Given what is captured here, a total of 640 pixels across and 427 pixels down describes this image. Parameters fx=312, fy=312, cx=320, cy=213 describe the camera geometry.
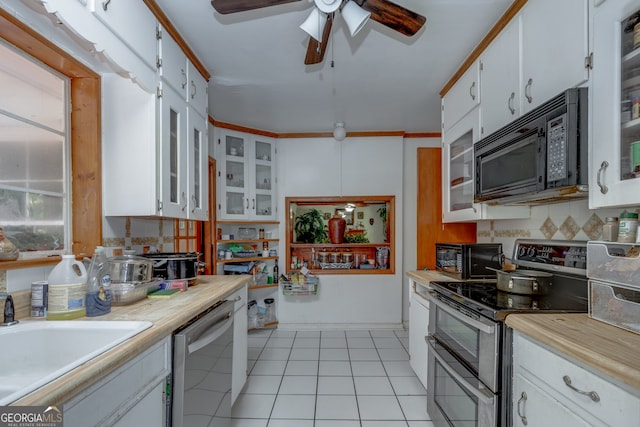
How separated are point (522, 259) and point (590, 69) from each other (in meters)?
1.18

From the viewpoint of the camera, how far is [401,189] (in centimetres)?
Answer: 366

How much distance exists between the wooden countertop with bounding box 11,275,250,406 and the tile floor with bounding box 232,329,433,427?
850mm

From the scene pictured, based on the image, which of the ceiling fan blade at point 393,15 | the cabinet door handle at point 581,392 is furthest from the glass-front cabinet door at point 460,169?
the cabinet door handle at point 581,392

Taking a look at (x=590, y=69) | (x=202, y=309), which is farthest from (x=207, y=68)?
(x=590, y=69)

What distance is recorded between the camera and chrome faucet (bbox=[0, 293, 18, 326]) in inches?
42.2

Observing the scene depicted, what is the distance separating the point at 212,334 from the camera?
145 cm

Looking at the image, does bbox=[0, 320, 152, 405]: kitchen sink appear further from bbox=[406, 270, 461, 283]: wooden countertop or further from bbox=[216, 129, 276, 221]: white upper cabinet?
bbox=[216, 129, 276, 221]: white upper cabinet

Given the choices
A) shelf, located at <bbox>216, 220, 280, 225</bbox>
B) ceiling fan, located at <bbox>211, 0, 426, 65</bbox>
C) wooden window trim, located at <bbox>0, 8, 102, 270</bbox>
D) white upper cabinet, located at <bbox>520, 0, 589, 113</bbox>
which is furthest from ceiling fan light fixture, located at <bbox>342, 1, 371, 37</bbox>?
shelf, located at <bbox>216, 220, 280, 225</bbox>

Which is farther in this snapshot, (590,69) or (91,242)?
(91,242)

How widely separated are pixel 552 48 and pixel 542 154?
0.47 meters

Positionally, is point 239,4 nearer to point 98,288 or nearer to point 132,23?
point 132,23

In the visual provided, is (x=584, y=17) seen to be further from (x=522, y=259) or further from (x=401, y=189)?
(x=401, y=189)

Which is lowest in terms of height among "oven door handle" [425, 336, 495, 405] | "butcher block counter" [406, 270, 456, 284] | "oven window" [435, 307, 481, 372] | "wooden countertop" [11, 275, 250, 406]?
"oven door handle" [425, 336, 495, 405]

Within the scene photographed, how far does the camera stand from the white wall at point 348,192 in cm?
365
